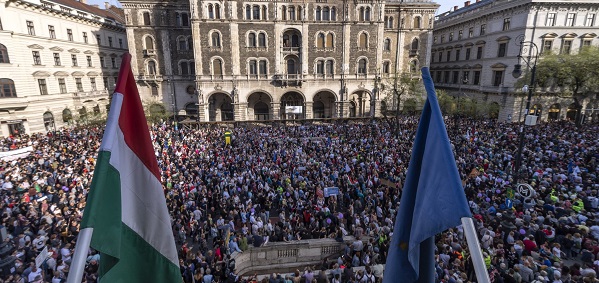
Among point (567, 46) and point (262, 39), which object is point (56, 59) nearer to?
point (262, 39)

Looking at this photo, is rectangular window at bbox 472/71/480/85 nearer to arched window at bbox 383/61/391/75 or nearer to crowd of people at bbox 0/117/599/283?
arched window at bbox 383/61/391/75

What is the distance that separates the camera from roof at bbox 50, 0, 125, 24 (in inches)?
1527

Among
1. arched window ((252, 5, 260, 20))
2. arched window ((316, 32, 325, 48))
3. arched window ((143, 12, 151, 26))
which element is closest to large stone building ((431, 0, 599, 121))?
arched window ((316, 32, 325, 48))

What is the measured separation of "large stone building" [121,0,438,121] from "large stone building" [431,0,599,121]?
622 centimetres

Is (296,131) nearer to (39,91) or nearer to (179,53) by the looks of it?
(179,53)

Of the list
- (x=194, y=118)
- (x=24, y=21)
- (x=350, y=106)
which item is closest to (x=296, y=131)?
(x=350, y=106)

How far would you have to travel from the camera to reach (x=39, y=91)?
1249 inches

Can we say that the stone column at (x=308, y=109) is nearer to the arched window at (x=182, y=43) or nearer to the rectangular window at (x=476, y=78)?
the arched window at (x=182, y=43)

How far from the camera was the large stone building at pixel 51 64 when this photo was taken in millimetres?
28672

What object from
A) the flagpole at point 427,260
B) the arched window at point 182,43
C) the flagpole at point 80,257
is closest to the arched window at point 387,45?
the arched window at point 182,43

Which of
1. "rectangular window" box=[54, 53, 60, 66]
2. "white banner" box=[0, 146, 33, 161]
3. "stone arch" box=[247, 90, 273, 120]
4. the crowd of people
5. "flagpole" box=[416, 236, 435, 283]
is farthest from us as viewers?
"stone arch" box=[247, 90, 273, 120]

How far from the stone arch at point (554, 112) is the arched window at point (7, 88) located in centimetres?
5492

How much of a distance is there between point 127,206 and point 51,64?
130ft

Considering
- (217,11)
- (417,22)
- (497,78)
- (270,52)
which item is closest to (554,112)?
(497,78)
